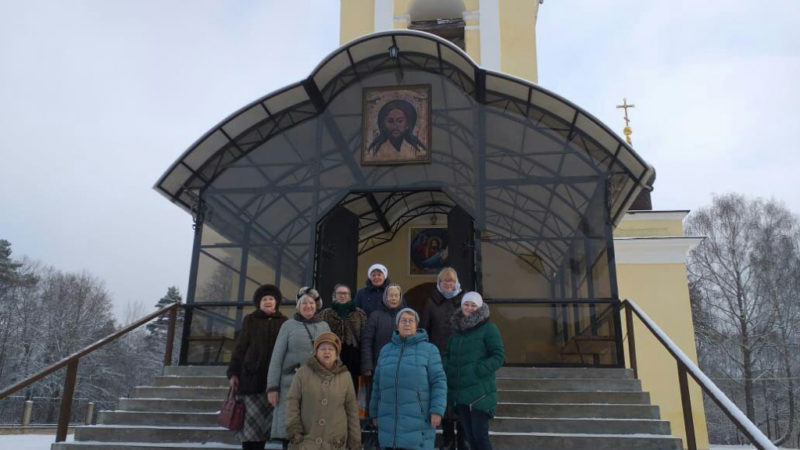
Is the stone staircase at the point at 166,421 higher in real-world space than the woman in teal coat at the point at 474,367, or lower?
lower

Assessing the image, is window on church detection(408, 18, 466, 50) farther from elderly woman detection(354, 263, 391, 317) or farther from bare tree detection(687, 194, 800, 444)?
bare tree detection(687, 194, 800, 444)

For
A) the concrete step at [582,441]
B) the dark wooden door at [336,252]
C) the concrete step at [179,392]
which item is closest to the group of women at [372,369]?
the concrete step at [582,441]

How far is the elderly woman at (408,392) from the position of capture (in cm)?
416

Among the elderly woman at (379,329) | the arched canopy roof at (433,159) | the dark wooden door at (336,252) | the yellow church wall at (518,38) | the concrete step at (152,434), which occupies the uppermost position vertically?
the yellow church wall at (518,38)

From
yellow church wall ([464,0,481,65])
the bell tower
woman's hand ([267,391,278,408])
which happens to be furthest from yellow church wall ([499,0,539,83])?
woman's hand ([267,391,278,408])

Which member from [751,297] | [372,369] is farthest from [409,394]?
[751,297]

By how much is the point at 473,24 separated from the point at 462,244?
733 centimetres

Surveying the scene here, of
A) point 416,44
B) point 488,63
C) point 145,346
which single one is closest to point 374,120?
point 416,44

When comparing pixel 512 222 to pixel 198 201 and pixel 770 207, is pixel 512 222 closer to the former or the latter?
pixel 198 201

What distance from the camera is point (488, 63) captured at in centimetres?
1401

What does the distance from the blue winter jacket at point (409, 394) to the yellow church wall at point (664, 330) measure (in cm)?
1047

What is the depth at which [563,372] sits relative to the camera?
23.9 ft

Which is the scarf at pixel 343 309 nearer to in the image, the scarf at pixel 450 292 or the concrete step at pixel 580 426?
the scarf at pixel 450 292

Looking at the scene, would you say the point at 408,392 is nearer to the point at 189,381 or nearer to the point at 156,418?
the point at 156,418
